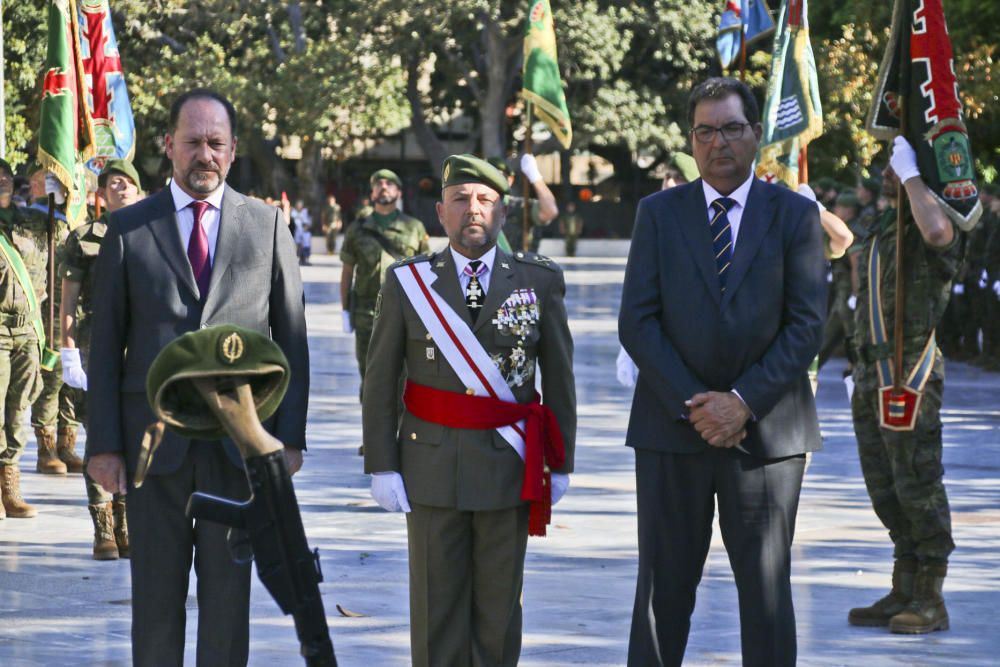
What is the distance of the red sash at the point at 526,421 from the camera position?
18.9 feet

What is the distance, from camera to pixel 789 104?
11.8 m

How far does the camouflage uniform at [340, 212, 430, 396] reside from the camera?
516 inches

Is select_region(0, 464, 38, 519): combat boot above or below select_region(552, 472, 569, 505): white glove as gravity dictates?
below

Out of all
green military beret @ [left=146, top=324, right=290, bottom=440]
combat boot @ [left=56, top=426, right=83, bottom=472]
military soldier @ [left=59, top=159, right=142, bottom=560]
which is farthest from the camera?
combat boot @ [left=56, top=426, right=83, bottom=472]

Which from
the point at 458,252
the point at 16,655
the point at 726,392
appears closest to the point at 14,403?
the point at 16,655

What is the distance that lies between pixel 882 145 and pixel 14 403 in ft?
71.3

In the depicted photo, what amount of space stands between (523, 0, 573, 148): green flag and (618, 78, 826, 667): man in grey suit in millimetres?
8858

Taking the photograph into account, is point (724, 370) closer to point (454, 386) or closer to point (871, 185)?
point (454, 386)

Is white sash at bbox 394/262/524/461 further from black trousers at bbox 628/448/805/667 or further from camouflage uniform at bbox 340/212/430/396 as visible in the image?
camouflage uniform at bbox 340/212/430/396

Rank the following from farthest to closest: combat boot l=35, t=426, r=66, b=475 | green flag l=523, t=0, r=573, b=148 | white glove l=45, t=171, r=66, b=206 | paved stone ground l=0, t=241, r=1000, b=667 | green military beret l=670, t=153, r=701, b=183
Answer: green flag l=523, t=0, r=573, b=148
combat boot l=35, t=426, r=66, b=475
white glove l=45, t=171, r=66, b=206
green military beret l=670, t=153, r=701, b=183
paved stone ground l=0, t=241, r=1000, b=667

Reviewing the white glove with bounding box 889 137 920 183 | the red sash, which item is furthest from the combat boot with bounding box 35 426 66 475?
the red sash

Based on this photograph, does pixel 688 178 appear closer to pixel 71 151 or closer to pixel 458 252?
pixel 71 151

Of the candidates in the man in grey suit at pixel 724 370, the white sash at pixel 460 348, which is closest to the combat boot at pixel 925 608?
the man in grey suit at pixel 724 370

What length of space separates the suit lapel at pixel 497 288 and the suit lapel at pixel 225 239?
0.85 m
